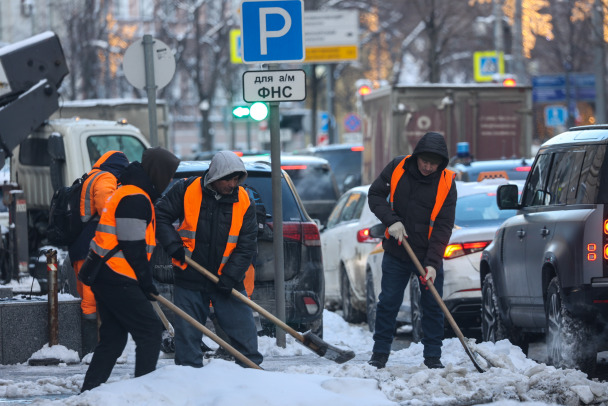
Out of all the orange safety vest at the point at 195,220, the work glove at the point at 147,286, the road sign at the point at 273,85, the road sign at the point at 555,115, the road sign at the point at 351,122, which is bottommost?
the road sign at the point at 351,122

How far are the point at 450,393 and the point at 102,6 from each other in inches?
1474

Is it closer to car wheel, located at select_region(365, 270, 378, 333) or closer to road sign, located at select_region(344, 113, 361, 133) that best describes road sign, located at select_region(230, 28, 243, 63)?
road sign, located at select_region(344, 113, 361, 133)

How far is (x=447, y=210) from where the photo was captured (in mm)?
9180

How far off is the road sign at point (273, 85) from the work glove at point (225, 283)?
108 inches

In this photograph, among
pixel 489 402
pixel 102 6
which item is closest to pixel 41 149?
pixel 489 402

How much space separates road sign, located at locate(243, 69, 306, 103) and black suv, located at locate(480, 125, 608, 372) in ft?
5.73

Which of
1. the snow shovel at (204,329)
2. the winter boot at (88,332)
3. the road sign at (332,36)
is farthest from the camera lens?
the road sign at (332,36)

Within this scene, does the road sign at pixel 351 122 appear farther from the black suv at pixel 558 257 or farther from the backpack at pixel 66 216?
the backpack at pixel 66 216

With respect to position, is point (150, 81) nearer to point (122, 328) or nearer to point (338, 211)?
point (338, 211)

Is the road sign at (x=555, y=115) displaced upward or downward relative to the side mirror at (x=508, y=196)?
downward

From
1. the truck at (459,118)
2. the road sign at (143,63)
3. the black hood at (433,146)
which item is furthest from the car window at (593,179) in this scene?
the truck at (459,118)

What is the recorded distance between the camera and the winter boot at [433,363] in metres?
9.18

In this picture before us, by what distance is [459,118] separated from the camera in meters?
22.6

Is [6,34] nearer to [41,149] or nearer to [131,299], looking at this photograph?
[41,149]
